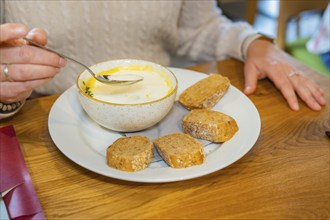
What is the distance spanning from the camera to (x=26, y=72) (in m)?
0.77

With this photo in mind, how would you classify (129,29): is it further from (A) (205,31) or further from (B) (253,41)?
(B) (253,41)

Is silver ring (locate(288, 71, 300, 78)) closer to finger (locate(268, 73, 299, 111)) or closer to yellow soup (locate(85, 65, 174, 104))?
finger (locate(268, 73, 299, 111))

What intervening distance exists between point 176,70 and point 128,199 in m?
0.45

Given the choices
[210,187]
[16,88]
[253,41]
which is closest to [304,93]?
[253,41]

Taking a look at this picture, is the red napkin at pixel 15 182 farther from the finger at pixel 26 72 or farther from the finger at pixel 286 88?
the finger at pixel 286 88

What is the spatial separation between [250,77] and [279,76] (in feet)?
0.25

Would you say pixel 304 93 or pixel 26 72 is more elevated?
pixel 26 72

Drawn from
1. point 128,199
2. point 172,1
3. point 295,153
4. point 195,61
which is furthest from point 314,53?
point 128,199

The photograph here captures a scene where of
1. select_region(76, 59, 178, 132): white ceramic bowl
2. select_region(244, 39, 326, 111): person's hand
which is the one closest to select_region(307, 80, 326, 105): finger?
select_region(244, 39, 326, 111): person's hand

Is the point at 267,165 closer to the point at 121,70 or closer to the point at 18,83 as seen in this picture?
the point at 121,70

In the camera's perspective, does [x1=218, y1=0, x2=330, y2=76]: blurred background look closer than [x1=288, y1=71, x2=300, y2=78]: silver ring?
No

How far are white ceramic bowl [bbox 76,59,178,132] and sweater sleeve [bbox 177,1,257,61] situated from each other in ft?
1.48

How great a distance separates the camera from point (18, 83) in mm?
799

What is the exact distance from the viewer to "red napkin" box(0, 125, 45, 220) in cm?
66
